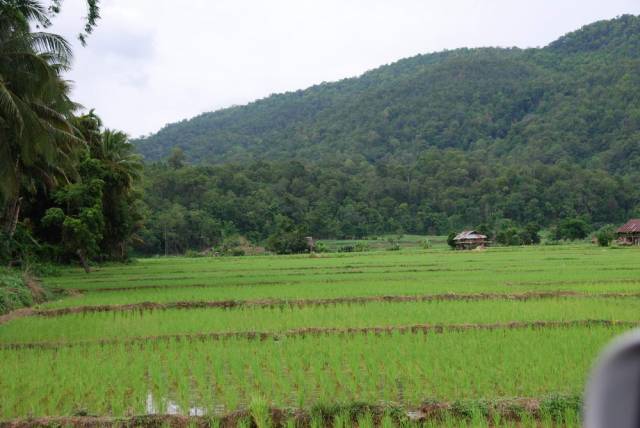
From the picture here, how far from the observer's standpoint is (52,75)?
43.9ft

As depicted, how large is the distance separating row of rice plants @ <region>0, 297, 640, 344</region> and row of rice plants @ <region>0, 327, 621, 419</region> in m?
1.10

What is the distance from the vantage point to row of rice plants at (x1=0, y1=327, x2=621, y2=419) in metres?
5.84

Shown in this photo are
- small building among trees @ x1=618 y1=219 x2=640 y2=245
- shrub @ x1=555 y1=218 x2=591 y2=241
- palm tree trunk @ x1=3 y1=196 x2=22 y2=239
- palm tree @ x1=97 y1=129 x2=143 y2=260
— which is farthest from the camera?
shrub @ x1=555 y1=218 x2=591 y2=241

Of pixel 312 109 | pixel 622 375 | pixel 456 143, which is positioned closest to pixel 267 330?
pixel 622 375

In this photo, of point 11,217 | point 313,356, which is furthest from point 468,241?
point 313,356

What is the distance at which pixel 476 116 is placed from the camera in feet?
324

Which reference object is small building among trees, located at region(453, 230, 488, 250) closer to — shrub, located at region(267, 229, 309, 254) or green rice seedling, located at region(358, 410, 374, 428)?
shrub, located at region(267, 229, 309, 254)

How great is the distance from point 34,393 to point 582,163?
7984 cm

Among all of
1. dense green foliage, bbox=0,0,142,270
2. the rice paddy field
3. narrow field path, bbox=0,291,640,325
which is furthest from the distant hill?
the rice paddy field

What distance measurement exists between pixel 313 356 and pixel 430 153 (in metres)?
75.1

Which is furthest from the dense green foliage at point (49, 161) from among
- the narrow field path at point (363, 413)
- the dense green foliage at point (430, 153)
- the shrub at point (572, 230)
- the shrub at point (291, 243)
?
the shrub at point (572, 230)

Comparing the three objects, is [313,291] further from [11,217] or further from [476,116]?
[476,116]

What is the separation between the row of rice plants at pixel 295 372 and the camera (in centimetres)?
584

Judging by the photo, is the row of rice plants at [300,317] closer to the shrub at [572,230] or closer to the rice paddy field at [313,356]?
the rice paddy field at [313,356]
